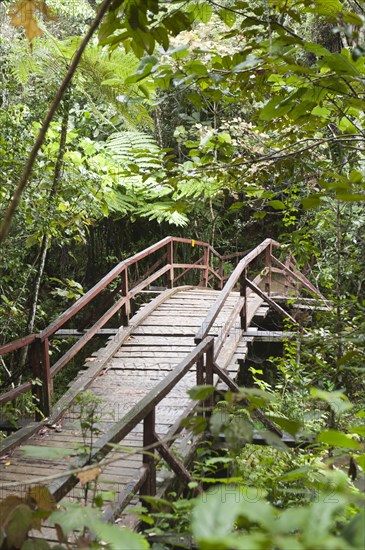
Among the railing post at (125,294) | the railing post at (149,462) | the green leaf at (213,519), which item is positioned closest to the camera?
the green leaf at (213,519)

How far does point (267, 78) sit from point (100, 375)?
174 inches

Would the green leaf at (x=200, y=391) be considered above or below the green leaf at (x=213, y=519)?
above

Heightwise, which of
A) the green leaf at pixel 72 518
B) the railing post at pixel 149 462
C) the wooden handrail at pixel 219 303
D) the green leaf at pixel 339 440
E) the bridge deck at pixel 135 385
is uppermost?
the green leaf at pixel 339 440

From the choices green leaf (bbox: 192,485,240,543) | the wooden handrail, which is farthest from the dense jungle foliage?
the wooden handrail

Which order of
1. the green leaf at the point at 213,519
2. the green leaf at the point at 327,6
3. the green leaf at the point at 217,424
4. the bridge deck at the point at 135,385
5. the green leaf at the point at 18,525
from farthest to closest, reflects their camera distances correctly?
the bridge deck at the point at 135,385 < the green leaf at the point at 327,6 < the green leaf at the point at 217,424 < the green leaf at the point at 18,525 < the green leaf at the point at 213,519

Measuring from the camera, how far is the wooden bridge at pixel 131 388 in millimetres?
2906

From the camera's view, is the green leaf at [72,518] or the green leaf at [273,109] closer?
the green leaf at [72,518]

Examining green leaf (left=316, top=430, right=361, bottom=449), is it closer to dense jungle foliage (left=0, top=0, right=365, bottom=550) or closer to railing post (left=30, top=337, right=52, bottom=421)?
dense jungle foliage (left=0, top=0, right=365, bottom=550)

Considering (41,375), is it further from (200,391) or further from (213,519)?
(213,519)

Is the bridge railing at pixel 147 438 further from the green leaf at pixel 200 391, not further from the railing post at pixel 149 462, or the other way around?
the green leaf at pixel 200 391

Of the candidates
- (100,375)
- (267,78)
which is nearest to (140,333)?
(100,375)

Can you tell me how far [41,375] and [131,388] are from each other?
1118 millimetres

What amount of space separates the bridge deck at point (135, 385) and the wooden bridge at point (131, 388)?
0.01 metres

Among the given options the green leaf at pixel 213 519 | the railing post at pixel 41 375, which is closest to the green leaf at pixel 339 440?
the green leaf at pixel 213 519
